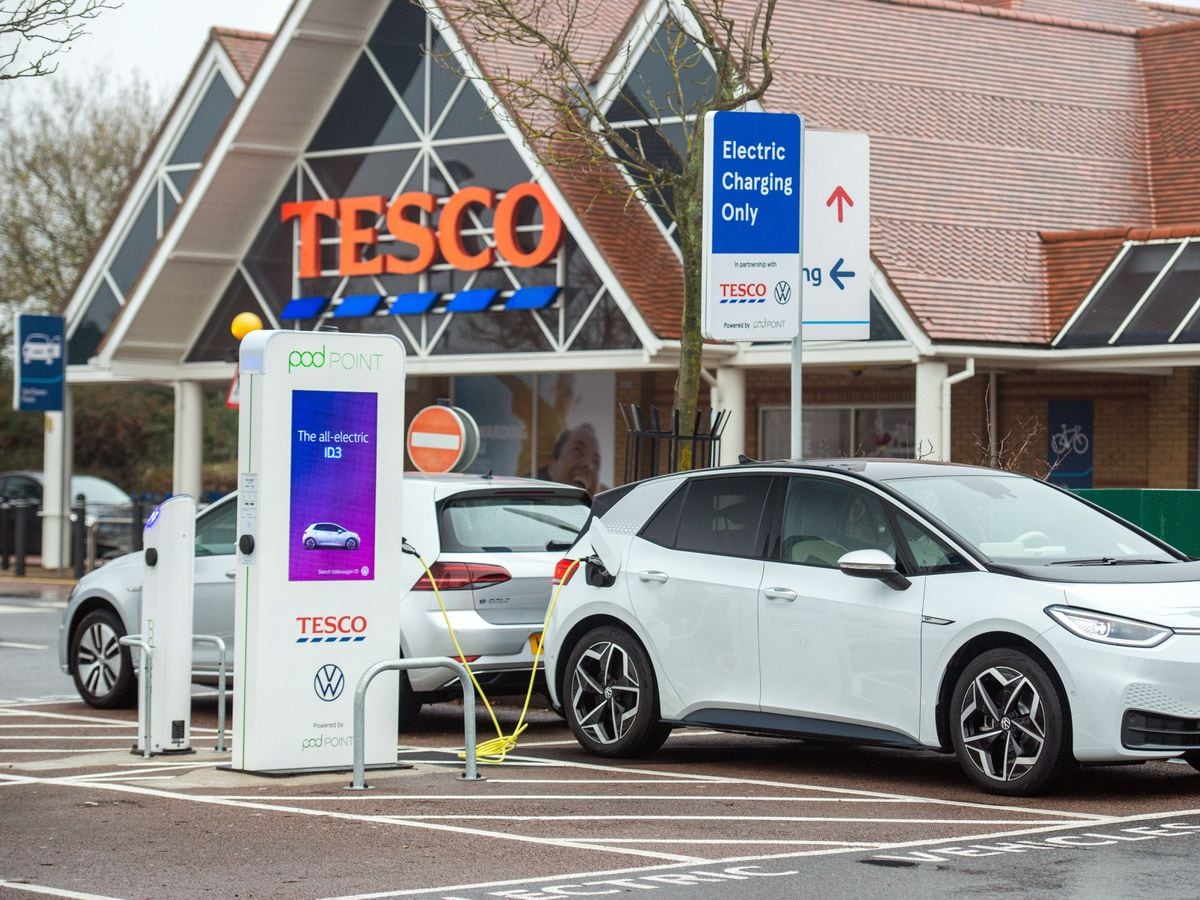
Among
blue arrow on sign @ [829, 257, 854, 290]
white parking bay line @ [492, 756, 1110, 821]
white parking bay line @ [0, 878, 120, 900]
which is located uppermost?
blue arrow on sign @ [829, 257, 854, 290]

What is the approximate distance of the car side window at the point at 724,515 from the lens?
11.2 meters

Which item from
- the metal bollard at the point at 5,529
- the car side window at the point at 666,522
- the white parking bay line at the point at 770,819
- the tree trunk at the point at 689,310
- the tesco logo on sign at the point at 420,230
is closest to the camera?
the white parking bay line at the point at 770,819

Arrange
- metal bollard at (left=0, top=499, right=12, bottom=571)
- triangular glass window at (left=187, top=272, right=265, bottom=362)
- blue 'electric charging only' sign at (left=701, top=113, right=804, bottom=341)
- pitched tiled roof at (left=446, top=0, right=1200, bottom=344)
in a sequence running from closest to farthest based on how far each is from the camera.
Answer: blue 'electric charging only' sign at (left=701, top=113, right=804, bottom=341), pitched tiled roof at (left=446, top=0, right=1200, bottom=344), triangular glass window at (left=187, top=272, right=265, bottom=362), metal bollard at (left=0, top=499, right=12, bottom=571)

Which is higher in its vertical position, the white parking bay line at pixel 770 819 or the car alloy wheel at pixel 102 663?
the car alloy wheel at pixel 102 663

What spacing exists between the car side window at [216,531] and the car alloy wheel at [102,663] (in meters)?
0.86

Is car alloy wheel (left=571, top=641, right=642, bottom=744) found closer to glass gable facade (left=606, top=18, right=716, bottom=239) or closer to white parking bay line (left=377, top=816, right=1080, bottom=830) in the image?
white parking bay line (left=377, top=816, right=1080, bottom=830)

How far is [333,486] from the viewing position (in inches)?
426

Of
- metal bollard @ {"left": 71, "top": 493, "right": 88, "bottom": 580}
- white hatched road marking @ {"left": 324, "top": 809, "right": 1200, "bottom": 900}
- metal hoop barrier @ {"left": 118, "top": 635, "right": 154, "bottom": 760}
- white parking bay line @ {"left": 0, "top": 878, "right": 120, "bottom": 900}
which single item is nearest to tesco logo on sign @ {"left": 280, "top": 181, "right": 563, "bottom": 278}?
metal bollard @ {"left": 71, "top": 493, "right": 88, "bottom": 580}

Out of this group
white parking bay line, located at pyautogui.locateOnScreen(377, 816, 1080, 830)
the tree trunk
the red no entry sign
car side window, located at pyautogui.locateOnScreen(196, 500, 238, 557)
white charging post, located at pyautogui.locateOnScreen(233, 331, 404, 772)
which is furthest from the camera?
the red no entry sign

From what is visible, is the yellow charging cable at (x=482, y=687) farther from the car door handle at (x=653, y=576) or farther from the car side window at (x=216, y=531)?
the car side window at (x=216, y=531)

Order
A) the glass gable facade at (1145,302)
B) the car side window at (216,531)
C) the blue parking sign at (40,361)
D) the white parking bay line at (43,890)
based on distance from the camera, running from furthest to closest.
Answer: the blue parking sign at (40,361), the glass gable facade at (1145,302), the car side window at (216,531), the white parking bay line at (43,890)

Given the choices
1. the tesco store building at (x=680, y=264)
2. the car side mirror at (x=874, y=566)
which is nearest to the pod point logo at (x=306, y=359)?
the car side mirror at (x=874, y=566)

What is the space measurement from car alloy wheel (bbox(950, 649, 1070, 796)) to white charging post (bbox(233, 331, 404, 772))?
2.98m

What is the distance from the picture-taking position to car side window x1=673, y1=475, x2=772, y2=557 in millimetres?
11195
